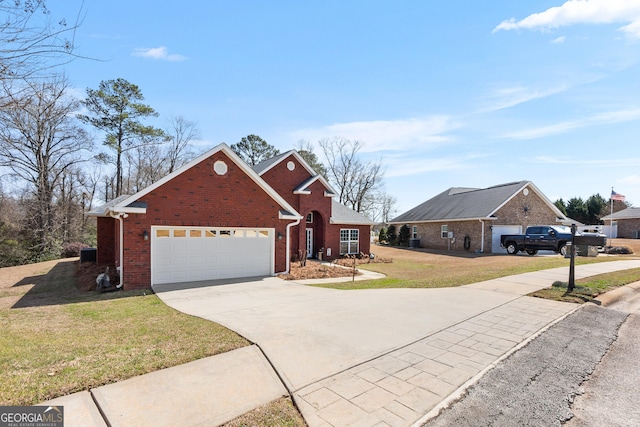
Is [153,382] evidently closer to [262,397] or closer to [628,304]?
[262,397]

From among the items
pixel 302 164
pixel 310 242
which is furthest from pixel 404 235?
pixel 302 164

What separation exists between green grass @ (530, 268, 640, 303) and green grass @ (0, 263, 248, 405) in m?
8.58

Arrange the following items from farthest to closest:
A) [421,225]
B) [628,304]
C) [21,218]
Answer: [421,225] → [21,218] → [628,304]

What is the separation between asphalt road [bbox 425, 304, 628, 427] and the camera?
3441 millimetres

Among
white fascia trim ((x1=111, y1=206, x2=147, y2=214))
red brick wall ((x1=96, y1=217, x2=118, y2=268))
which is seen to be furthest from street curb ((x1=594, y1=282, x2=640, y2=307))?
red brick wall ((x1=96, y1=217, x2=118, y2=268))

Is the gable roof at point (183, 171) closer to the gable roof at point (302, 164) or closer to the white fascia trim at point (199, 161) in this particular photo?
the white fascia trim at point (199, 161)

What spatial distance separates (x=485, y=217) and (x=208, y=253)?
21.6m

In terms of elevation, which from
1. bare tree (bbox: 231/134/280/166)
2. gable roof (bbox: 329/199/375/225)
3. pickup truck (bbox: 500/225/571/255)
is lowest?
pickup truck (bbox: 500/225/571/255)

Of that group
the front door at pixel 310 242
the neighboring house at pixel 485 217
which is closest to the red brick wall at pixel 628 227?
the neighboring house at pixel 485 217

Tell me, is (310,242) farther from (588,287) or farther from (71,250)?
(71,250)

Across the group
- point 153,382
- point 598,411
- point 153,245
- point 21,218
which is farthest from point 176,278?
point 21,218

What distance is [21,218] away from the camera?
24.7 metres

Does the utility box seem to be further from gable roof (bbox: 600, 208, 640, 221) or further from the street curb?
gable roof (bbox: 600, 208, 640, 221)

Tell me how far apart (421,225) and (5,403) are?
33603 mm
